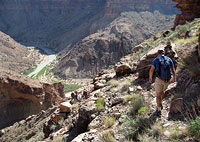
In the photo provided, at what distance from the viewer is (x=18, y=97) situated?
21766mm

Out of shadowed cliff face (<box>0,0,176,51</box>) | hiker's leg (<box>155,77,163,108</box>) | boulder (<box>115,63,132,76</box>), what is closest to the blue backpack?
hiker's leg (<box>155,77,163,108</box>)

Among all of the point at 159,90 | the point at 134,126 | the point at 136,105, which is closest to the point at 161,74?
the point at 159,90

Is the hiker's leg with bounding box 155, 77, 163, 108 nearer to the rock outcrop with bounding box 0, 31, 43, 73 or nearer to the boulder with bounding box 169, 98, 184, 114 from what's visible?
Answer: the boulder with bounding box 169, 98, 184, 114

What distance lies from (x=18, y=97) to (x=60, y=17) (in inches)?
3900

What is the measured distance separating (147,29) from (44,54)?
40597 mm

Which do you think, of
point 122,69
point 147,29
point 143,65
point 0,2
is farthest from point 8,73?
point 0,2

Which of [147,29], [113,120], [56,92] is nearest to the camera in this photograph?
[113,120]

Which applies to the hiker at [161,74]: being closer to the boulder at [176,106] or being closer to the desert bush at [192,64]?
the boulder at [176,106]

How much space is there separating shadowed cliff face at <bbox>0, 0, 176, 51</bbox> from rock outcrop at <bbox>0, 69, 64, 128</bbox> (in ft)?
187

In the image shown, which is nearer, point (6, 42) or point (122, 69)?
point (122, 69)

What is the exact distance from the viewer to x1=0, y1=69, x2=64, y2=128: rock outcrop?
20938 millimetres

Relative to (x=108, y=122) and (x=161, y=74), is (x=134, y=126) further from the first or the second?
(x=161, y=74)

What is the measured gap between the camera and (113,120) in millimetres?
5258

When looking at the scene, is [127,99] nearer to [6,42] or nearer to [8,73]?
[8,73]
